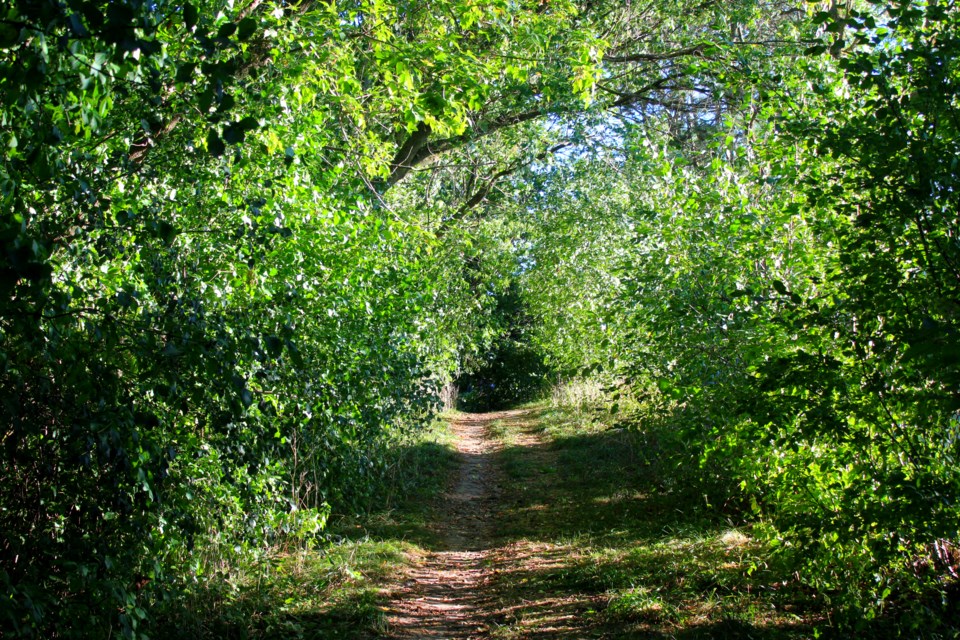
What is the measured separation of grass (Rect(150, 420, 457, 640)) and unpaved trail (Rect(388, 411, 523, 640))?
0.59 ft

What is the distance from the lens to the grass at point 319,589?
509cm

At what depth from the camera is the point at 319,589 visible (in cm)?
618

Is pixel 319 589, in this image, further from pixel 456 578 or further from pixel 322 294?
pixel 322 294

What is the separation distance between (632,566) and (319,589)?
109 inches

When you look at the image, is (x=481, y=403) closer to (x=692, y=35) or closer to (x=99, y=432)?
(x=692, y=35)

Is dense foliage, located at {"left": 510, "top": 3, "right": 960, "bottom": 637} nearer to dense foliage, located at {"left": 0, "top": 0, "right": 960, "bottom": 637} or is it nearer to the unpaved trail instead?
dense foliage, located at {"left": 0, "top": 0, "right": 960, "bottom": 637}

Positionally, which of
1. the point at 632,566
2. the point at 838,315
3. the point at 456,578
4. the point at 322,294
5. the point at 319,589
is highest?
the point at 322,294

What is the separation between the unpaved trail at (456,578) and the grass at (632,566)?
0.69ft

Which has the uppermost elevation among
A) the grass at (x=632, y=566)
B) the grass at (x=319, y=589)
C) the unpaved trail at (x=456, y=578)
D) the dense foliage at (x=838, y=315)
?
the dense foliage at (x=838, y=315)

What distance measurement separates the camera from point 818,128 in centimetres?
427

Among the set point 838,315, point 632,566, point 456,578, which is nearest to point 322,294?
point 456,578

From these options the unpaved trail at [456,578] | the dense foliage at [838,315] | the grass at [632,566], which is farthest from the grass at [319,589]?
the dense foliage at [838,315]

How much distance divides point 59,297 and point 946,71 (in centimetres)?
417

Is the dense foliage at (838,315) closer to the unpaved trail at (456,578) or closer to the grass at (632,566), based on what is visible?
the grass at (632,566)
